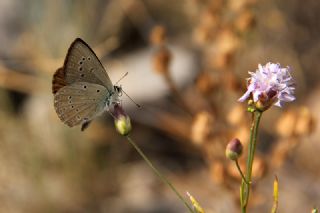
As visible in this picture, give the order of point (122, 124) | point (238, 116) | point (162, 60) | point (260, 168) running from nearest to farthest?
point (122, 124) → point (260, 168) → point (238, 116) → point (162, 60)

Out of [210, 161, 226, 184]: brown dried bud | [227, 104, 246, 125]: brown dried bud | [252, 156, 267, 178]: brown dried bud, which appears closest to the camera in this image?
[252, 156, 267, 178]: brown dried bud

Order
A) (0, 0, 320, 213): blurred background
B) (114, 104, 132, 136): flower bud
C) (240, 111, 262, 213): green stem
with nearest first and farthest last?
1. (240, 111, 262, 213): green stem
2. (114, 104, 132, 136): flower bud
3. (0, 0, 320, 213): blurred background

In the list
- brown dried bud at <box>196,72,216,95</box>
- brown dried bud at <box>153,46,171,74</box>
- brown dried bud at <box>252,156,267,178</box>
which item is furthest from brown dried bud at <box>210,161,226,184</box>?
brown dried bud at <box>153,46,171,74</box>

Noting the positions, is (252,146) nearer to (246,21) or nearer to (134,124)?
(246,21)

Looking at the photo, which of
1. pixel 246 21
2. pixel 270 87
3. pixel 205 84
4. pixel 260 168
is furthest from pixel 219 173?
pixel 270 87

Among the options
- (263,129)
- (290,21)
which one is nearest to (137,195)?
(263,129)

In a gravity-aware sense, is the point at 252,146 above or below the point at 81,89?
below

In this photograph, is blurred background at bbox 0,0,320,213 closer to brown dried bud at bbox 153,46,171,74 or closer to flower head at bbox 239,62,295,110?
brown dried bud at bbox 153,46,171,74
